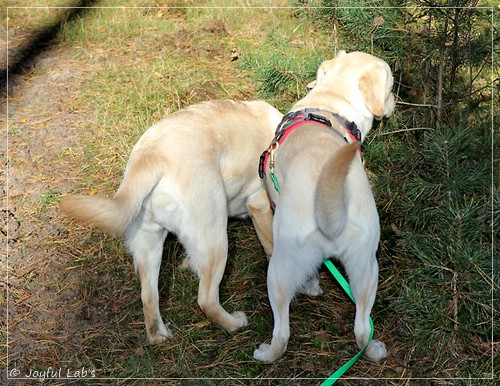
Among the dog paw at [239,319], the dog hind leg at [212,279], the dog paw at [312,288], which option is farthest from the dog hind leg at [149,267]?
the dog paw at [312,288]

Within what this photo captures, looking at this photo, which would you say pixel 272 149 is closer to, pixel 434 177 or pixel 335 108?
pixel 335 108

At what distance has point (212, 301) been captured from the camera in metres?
3.25

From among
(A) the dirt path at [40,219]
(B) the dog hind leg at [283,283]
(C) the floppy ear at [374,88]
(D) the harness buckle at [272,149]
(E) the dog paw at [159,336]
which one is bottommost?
(E) the dog paw at [159,336]

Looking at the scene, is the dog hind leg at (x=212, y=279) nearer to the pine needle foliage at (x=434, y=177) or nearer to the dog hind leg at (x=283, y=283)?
the dog hind leg at (x=283, y=283)

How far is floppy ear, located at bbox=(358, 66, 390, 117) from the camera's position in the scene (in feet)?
11.2

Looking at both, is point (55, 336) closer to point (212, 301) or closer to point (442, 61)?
point (212, 301)

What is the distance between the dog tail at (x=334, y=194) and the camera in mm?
2393

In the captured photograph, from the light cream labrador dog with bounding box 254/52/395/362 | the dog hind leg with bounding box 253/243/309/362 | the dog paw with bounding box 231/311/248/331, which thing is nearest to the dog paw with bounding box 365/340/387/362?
the light cream labrador dog with bounding box 254/52/395/362

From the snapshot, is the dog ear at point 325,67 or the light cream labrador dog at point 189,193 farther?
the dog ear at point 325,67

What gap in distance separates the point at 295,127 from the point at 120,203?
1.00 meters

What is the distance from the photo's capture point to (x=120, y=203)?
9.18ft

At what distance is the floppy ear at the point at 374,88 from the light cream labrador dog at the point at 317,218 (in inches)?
12.6

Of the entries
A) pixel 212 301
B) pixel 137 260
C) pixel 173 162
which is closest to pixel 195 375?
pixel 212 301

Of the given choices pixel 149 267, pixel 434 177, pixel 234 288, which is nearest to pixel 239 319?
pixel 234 288
